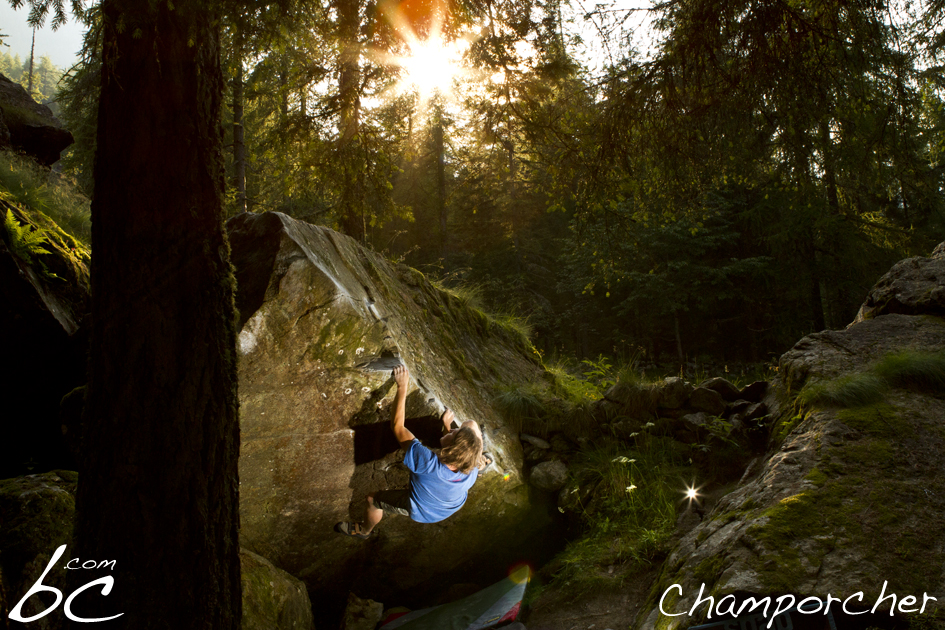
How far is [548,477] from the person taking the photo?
17.4 ft

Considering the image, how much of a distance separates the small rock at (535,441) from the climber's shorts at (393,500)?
6.43 feet

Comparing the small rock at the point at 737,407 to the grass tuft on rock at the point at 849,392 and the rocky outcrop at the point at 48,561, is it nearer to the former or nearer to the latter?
the grass tuft on rock at the point at 849,392

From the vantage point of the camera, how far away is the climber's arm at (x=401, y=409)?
4.07 meters

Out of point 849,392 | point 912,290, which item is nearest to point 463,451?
point 849,392

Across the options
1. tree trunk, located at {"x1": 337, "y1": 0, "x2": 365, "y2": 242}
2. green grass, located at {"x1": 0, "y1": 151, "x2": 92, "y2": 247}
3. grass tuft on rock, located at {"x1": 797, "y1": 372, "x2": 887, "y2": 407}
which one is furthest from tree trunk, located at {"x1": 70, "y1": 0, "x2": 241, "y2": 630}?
grass tuft on rock, located at {"x1": 797, "y1": 372, "x2": 887, "y2": 407}

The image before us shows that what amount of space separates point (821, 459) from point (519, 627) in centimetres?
245

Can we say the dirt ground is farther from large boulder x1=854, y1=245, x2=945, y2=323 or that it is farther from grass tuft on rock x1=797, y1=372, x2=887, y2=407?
large boulder x1=854, y1=245, x2=945, y2=323

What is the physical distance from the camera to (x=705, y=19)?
3.60 meters

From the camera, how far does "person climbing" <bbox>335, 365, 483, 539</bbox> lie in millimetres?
4066

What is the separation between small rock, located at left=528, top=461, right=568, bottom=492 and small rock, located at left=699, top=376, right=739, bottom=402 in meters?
1.93

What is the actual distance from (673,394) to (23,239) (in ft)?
21.9

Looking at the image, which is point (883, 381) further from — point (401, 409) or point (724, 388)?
point (401, 409)

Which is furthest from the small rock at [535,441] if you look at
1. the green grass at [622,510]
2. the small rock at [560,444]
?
the green grass at [622,510]

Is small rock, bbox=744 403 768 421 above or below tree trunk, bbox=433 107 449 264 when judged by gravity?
below
